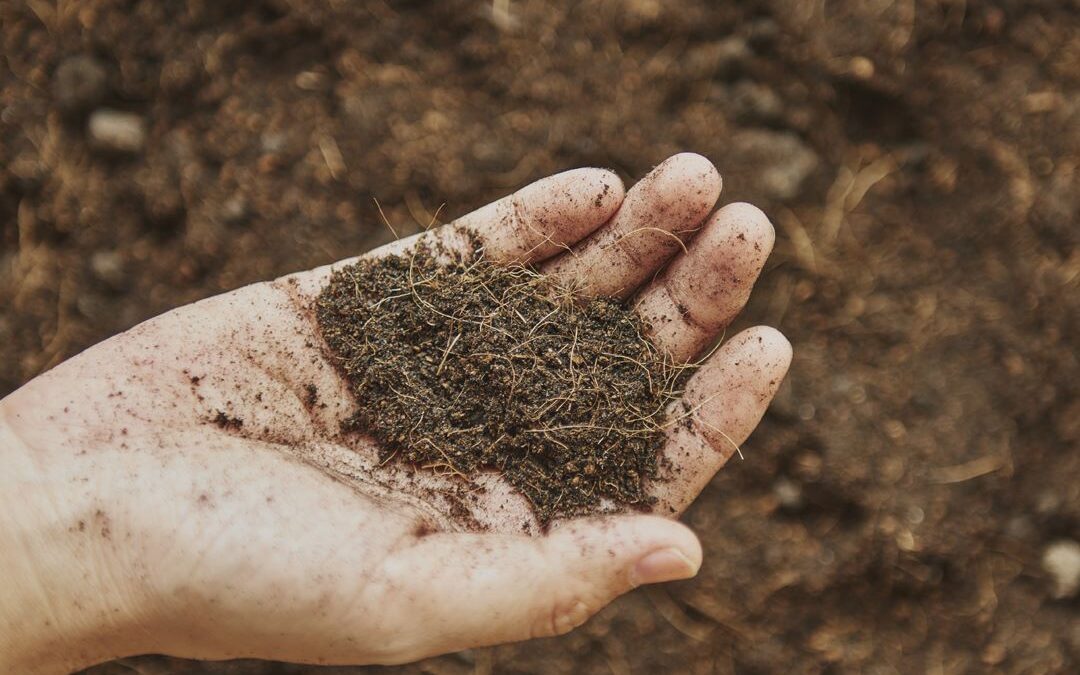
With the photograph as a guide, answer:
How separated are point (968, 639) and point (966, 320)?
920 mm

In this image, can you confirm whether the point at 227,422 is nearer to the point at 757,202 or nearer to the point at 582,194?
the point at 582,194

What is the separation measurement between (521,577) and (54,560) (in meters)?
0.96

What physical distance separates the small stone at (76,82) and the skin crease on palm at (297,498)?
3.22ft

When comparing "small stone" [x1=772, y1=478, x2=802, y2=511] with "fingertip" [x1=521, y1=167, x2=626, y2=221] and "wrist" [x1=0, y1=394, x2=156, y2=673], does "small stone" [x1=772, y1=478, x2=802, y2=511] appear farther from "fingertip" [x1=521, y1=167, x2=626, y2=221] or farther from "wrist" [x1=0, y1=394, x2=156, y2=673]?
"wrist" [x1=0, y1=394, x2=156, y2=673]

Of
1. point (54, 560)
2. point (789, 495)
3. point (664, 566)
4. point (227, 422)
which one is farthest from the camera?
point (789, 495)

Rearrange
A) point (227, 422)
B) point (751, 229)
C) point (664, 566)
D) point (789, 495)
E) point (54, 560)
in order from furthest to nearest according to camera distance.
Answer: point (789, 495), point (751, 229), point (227, 422), point (54, 560), point (664, 566)

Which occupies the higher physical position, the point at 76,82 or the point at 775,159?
the point at 775,159

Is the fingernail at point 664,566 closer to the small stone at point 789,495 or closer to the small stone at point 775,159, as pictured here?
the small stone at point 789,495

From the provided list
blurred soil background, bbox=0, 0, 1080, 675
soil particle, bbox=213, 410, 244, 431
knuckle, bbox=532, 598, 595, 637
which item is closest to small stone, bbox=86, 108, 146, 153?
blurred soil background, bbox=0, 0, 1080, 675

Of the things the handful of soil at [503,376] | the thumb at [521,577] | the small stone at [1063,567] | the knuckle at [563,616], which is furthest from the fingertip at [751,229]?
the small stone at [1063,567]

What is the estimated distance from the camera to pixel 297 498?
1.67m

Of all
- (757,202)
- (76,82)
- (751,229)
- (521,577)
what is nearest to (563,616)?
(521,577)

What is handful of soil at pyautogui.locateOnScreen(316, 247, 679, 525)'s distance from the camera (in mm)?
1955

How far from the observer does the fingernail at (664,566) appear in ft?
5.26
